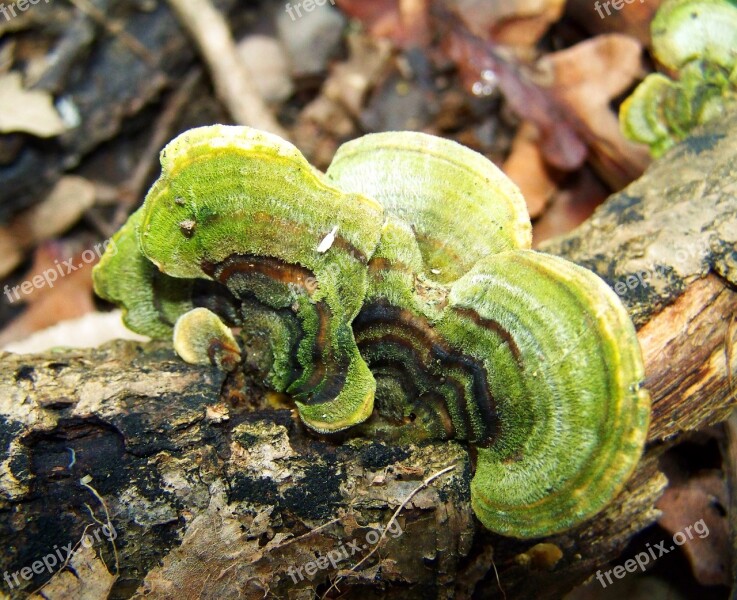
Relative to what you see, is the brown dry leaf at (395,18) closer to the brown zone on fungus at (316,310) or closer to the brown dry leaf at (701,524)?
the brown zone on fungus at (316,310)

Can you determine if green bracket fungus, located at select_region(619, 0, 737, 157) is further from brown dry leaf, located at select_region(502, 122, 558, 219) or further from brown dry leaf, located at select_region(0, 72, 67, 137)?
brown dry leaf, located at select_region(0, 72, 67, 137)

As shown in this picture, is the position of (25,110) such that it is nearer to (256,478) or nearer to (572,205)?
(256,478)

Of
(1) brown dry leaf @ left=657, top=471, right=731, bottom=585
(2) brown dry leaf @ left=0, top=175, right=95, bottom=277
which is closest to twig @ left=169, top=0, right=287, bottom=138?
(2) brown dry leaf @ left=0, top=175, right=95, bottom=277

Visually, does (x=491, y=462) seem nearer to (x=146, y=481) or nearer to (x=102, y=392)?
(x=146, y=481)

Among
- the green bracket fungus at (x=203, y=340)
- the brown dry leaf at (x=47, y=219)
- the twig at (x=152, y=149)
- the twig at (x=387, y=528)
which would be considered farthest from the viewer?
the twig at (x=152, y=149)

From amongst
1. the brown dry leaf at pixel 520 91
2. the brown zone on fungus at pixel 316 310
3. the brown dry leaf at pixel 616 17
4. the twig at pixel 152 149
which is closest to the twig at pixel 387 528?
the brown zone on fungus at pixel 316 310

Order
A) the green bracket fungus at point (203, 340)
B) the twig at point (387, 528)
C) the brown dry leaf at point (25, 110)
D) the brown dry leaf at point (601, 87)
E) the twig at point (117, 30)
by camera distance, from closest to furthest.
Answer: the twig at point (387, 528)
the green bracket fungus at point (203, 340)
the brown dry leaf at point (25, 110)
the brown dry leaf at point (601, 87)
the twig at point (117, 30)
